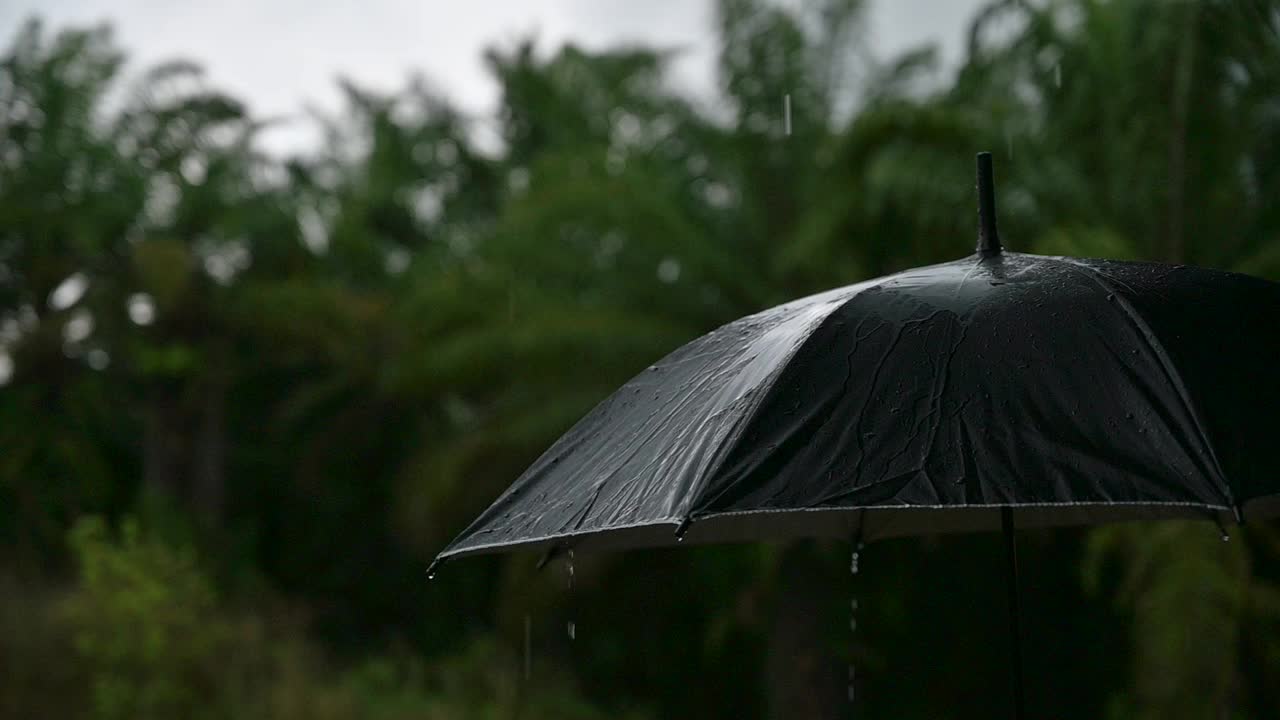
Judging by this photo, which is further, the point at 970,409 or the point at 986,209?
the point at 986,209

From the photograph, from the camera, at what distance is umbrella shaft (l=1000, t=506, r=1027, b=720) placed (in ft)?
9.22

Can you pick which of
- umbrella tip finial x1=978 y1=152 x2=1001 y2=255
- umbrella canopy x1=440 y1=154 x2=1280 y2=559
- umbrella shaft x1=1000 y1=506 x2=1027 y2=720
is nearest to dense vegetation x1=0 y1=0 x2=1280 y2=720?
umbrella shaft x1=1000 y1=506 x2=1027 y2=720

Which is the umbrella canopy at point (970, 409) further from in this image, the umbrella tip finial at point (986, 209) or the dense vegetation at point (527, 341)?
the dense vegetation at point (527, 341)

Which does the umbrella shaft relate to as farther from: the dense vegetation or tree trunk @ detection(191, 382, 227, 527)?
tree trunk @ detection(191, 382, 227, 527)

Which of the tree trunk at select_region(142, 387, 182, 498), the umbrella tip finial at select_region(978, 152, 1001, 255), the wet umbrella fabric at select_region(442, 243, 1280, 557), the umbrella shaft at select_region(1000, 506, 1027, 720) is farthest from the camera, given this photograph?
the tree trunk at select_region(142, 387, 182, 498)

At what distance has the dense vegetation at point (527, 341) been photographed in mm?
7762

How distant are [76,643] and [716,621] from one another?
452 cm

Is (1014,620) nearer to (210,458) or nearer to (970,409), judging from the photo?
(970,409)

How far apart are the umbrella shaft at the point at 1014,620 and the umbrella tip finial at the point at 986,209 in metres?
0.55

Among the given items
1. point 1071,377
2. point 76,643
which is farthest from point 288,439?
point 1071,377

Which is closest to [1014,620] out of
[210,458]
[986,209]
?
[986,209]

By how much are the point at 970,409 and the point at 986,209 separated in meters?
0.65

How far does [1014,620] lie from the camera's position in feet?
9.40

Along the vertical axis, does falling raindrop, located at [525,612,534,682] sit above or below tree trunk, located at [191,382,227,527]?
below
